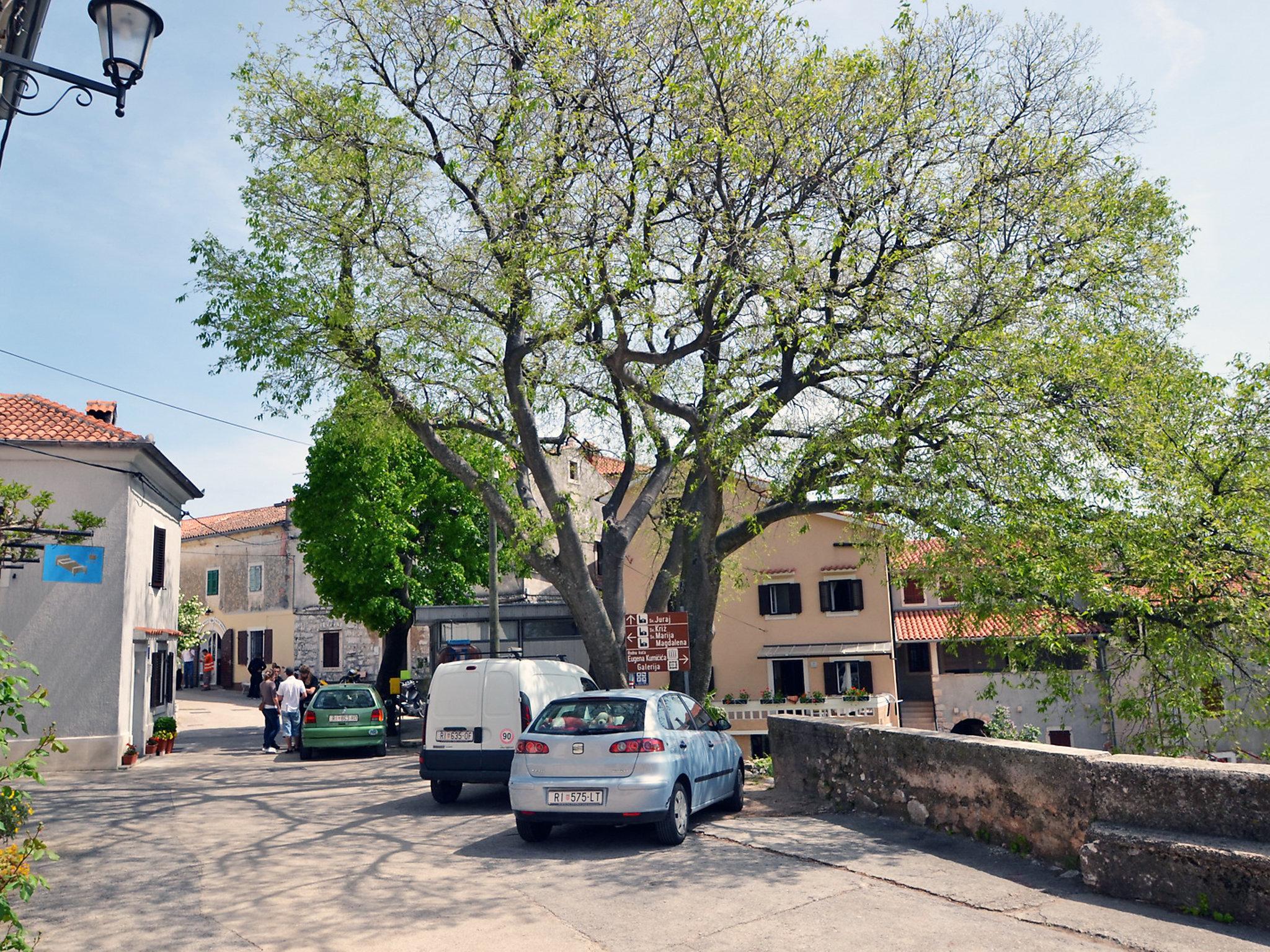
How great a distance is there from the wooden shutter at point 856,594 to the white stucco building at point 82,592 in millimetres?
22014

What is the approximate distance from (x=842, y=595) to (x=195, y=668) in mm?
36341

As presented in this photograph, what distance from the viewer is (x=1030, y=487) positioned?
1242 cm

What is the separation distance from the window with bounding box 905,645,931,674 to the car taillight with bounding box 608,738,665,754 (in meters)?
33.2

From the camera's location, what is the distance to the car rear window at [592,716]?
9.97 meters

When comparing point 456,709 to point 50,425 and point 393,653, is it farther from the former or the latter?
point 393,653

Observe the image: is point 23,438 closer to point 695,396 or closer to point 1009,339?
point 695,396

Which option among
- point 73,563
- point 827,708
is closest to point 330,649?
point 827,708

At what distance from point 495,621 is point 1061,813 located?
15.9 m

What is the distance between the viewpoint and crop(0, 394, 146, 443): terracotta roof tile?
62.7 ft

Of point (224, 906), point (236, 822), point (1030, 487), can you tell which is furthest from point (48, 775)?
point (1030, 487)

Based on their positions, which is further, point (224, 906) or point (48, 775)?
point (48, 775)

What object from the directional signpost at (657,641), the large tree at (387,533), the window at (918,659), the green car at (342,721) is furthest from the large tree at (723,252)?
the window at (918,659)

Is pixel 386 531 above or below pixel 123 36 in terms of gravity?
below

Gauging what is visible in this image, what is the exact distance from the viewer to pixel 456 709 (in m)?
13.4
